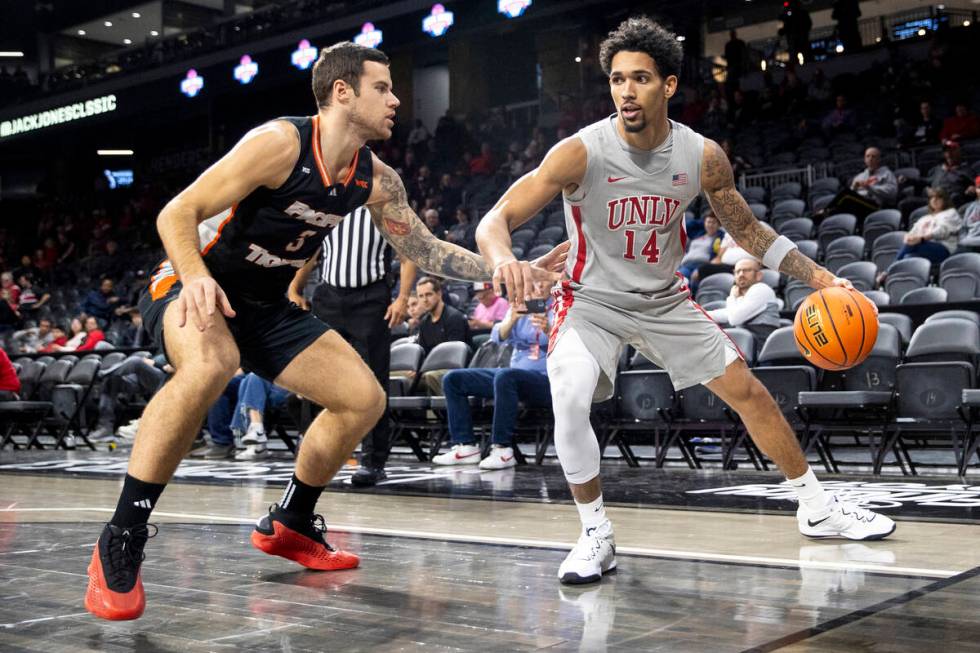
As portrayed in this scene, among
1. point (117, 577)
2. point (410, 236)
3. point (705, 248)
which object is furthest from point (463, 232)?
point (117, 577)

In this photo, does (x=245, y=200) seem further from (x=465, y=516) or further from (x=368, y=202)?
(x=465, y=516)

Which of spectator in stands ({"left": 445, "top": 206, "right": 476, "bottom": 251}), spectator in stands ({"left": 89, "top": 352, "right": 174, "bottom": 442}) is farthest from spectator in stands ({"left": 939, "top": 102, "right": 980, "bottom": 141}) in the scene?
spectator in stands ({"left": 89, "top": 352, "right": 174, "bottom": 442})

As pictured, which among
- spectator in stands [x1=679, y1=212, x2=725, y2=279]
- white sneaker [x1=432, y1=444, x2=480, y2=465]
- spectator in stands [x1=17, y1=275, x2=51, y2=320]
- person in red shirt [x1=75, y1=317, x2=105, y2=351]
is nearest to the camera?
white sneaker [x1=432, y1=444, x2=480, y2=465]

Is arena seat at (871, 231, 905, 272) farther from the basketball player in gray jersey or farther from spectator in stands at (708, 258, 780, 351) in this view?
the basketball player in gray jersey

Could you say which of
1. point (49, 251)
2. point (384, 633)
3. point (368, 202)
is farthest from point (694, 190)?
point (49, 251)

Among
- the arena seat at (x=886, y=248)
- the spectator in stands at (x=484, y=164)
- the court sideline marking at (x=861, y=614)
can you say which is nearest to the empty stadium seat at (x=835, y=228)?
the arena seat at (x=886, y=248)

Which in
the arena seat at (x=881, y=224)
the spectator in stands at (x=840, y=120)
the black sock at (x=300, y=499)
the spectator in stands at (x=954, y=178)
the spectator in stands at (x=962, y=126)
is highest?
the spectator in stands at (x=840, y=120)

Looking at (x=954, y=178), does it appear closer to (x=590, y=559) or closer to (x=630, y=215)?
(x=630, y=215)

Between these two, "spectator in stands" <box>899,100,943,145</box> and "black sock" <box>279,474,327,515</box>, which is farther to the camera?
"spectator in stands" <box>899,100,943,145</box>

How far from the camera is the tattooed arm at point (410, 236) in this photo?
3.49 m

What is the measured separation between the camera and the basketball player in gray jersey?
3211 mm

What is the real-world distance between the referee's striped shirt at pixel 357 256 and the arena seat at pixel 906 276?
14.1ft

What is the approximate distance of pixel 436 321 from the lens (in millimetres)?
8305

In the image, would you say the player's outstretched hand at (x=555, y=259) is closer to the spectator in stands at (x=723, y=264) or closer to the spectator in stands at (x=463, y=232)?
the spectator in stands at (x=723, y=264)
